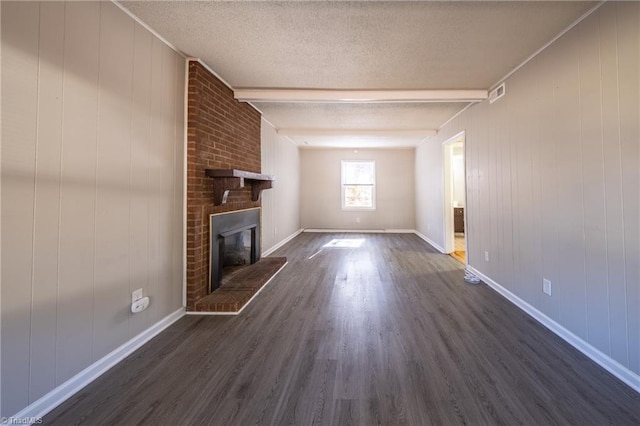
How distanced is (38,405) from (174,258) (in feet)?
3.77

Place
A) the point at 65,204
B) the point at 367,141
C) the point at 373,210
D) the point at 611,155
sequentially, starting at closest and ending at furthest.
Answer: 1. the point at 65,204
2. the point at 611,155
3. the point at 367,141
4. the point at 373,210

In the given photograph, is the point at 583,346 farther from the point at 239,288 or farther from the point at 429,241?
the point at 429,241

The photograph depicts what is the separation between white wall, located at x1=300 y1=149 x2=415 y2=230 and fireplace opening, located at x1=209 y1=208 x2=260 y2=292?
3825 millimetres

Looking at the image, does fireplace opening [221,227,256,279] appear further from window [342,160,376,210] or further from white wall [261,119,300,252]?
window [342,160,376,210]

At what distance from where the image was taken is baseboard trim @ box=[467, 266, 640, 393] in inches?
57.9

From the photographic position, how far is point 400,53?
2.24 metres

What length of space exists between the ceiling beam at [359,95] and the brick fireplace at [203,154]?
1.29 ft

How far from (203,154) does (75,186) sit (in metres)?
1.17

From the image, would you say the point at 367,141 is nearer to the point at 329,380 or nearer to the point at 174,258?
the point at 174,258

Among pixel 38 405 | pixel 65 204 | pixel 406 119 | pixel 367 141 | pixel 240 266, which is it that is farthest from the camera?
pixel 367 141

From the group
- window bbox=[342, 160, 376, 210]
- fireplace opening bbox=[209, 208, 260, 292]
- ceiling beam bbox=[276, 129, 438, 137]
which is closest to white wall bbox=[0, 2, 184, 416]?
fireplace opening bbox=[209, 208, 260, 292]

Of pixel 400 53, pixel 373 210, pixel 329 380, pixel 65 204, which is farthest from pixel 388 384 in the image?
pixel 373 210

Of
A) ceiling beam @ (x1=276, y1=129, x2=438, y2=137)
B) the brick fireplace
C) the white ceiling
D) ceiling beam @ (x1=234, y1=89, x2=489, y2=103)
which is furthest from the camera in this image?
ceiling beam @ (x1=276, y1=129, x2=438, y2=137)

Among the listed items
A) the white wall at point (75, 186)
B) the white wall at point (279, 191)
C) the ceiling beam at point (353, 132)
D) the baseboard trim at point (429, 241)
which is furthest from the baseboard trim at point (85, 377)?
the baseboard trim at point (429, 241)
